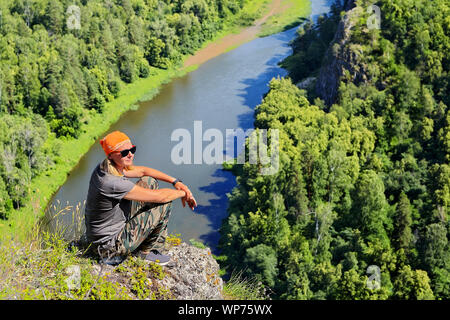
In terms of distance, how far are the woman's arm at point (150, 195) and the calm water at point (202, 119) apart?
2302 centimetres

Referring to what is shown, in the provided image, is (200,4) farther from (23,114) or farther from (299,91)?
(23,114)

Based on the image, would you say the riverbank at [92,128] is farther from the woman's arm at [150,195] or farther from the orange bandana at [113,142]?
the woman's arm at [150,195]

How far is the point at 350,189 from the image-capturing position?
38.4 m

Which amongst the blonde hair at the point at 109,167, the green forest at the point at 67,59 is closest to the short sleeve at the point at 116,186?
the blonde hair at the point at 109,167

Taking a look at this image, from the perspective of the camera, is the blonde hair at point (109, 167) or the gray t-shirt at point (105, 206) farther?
the blonde hair at point (109, 167)

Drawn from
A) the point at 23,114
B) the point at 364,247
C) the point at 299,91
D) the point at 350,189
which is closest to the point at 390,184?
the point at 350,189

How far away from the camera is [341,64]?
2153 inches

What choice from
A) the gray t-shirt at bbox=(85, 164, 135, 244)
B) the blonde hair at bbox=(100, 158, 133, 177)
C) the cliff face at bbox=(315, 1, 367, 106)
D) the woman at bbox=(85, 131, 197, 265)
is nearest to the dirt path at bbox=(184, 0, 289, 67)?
the cliff face at bbox=(315, 1, 367, 106)

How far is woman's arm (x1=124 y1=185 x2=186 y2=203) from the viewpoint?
23.4 ft

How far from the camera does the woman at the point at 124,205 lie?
284 inches

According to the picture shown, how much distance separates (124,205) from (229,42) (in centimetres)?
7483

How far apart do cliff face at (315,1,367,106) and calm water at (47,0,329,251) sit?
820 centimetres

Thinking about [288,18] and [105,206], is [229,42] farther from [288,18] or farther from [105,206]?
[105,206]

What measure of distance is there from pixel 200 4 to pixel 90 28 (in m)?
23.4
